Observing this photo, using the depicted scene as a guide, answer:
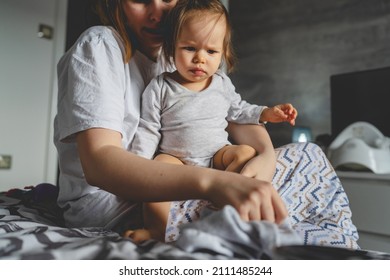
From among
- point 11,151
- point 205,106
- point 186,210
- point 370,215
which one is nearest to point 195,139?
point 205,106

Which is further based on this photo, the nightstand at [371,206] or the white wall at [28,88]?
the white wall at [28,88]

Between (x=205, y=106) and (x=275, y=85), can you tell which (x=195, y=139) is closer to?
(x=205, y=106)

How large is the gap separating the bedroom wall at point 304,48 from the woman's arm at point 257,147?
4.76ft

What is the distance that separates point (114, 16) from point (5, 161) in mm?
1742

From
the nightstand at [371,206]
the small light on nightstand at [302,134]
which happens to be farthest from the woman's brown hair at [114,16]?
the small light on nightstand at [302,134]

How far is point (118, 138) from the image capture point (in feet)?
1.79

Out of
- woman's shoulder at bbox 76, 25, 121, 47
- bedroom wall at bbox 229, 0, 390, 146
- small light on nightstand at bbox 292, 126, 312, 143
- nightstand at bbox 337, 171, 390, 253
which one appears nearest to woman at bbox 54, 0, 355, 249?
woman's shoulder at bbox 76, 25, 121, 47

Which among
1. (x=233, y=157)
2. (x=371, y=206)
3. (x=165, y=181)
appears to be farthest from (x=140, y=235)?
(x=371, y=206)

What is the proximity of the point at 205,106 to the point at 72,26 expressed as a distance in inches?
85.8

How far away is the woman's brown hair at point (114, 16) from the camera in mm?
716

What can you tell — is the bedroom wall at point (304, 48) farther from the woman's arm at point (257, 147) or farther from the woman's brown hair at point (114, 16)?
the woman's brown hair at point (114, 16)

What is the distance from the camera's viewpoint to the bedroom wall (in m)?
1.96

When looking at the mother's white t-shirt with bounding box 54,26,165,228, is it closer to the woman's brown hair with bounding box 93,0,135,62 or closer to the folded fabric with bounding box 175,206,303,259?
the woman's brown hair with bounding box 93,0,135,62
